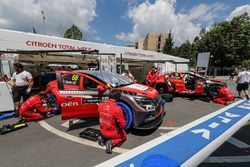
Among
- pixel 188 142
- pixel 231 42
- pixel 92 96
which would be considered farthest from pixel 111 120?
pixel 231 42

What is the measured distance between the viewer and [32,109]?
4559 mm

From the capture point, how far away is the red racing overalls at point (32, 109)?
14.6 ft

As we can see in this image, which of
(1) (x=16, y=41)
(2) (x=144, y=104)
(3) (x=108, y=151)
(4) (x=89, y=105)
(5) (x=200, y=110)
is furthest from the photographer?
(1) (x=16, y=41)

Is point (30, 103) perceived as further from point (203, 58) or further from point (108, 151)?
point (203, 58)

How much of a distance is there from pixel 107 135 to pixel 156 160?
62.3 inches

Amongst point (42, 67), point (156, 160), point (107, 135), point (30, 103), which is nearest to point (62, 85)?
point (30, 103)

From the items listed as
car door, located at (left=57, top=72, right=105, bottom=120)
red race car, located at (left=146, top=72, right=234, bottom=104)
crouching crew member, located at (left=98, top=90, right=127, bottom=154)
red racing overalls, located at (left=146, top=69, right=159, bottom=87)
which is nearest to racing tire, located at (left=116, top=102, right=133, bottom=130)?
crouching crew member, located at (left=98, top=90, right=127, bottom=154)

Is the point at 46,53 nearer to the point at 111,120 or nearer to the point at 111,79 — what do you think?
the point at 111,79

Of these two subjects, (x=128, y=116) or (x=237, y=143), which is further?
(x=128, y=116)

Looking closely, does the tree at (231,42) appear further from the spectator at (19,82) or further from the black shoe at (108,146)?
the spectator at (19,82)

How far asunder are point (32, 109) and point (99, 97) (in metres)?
2.31

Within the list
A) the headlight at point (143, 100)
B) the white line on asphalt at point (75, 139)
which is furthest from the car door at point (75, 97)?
the headlight at point (143, 100)

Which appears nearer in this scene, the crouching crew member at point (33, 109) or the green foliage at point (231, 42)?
the crouching crew member at point (33, 109)

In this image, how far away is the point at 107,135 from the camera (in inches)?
118
